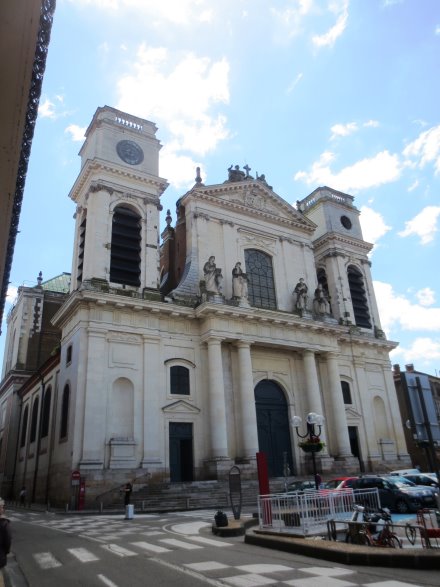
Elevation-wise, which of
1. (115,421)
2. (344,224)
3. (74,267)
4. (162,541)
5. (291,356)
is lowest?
(162,541)

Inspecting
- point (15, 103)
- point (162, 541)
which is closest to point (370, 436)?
point (162, 541)

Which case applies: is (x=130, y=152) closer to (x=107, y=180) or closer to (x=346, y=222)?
(x=107, y=180)

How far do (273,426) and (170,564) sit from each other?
2162 cm

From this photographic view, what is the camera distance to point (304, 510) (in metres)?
11.0

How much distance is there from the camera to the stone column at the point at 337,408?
1195 inches

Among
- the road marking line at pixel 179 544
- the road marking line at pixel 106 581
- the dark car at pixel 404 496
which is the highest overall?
the dark car at pixel 404 496

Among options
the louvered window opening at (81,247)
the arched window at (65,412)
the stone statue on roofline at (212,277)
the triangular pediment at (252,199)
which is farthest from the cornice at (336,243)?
the arched window at (65,412)

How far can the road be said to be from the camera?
280 inches

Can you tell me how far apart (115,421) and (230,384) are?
287 inches

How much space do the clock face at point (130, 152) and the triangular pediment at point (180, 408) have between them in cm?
1553

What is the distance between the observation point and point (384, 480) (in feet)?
54.4

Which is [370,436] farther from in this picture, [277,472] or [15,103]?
[15,103]

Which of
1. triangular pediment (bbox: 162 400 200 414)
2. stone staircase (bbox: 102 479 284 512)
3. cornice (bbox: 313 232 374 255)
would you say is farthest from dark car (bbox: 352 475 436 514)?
cornice (bbox: 313 232 374 255)

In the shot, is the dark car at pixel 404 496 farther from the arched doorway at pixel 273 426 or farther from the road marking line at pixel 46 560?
the arched doorway at pixel 273 426
